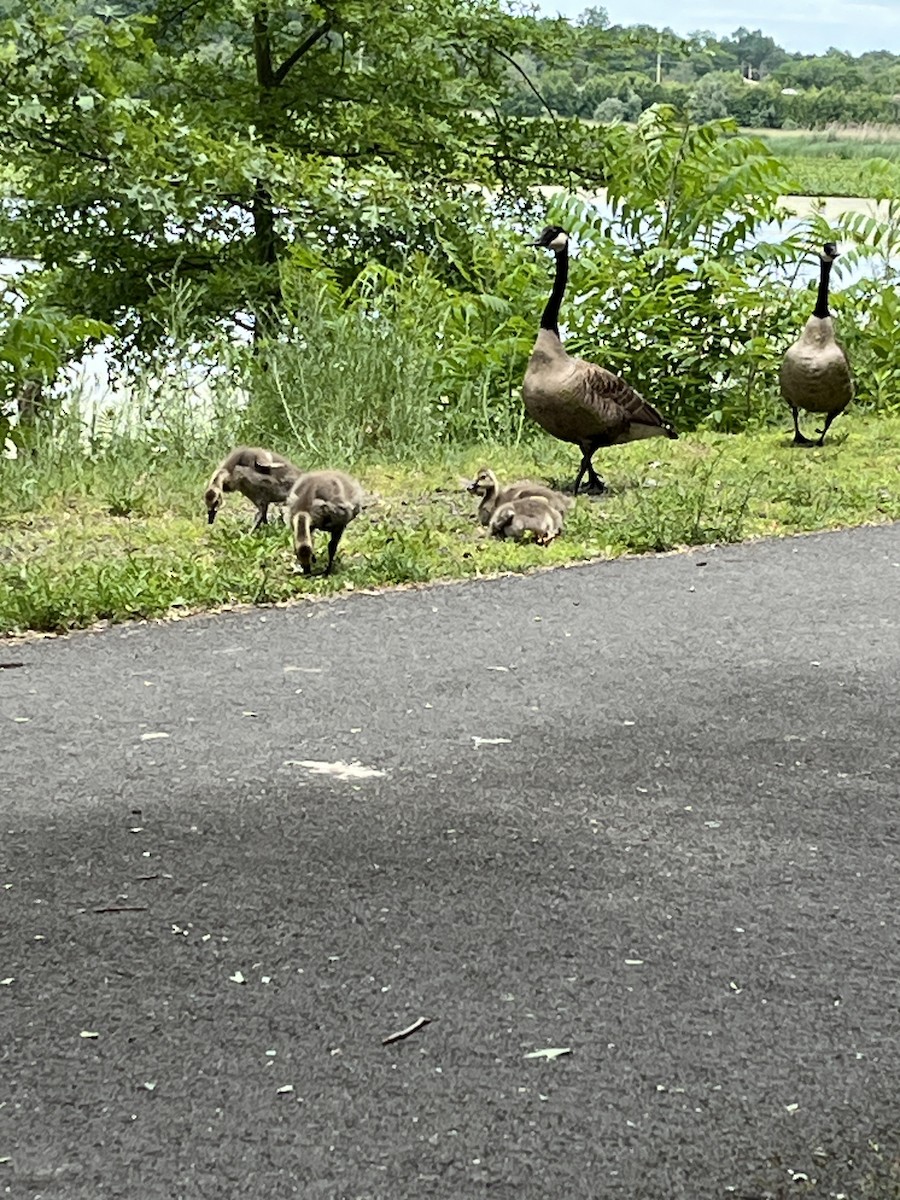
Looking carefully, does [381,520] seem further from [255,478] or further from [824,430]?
[824,430]

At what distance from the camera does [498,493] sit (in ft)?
29.7

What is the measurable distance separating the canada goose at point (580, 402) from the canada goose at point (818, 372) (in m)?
2.10

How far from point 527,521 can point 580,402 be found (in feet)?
4.30

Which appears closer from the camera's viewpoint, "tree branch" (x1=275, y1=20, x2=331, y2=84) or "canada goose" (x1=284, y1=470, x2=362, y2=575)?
"canada goose" (x1=284, y1=470, x2=362, y2=575)

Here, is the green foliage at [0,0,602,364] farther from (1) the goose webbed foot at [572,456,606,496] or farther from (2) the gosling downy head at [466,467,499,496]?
(2) the gosling downy head at [466,467,499,496]

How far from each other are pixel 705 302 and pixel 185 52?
5.43 meters

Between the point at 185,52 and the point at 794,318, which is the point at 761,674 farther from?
the point at 185,52

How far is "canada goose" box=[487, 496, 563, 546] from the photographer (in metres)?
8.58

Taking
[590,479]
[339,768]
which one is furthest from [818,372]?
[339,768]

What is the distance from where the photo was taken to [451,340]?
12.6 m

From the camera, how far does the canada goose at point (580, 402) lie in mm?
9648

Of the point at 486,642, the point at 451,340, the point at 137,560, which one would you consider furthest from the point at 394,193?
the point at 486,642

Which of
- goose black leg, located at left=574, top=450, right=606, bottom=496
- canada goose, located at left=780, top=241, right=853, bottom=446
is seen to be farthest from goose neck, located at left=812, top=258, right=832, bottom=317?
goose black leg, located at left=574, top=450, right=606, bottom=496

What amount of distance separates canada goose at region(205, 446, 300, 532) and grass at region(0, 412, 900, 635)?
0.59ft
